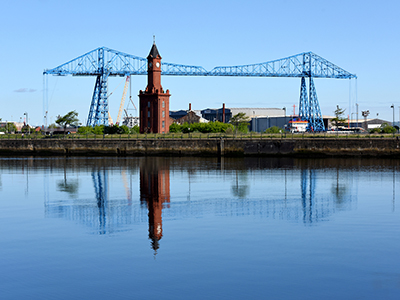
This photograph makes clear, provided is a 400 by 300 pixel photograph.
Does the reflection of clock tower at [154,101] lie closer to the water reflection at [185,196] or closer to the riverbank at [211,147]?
the riverbank at [211,147]

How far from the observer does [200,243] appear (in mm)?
15633

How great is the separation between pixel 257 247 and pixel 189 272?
3.19m

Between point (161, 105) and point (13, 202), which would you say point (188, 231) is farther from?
point (161, 105)

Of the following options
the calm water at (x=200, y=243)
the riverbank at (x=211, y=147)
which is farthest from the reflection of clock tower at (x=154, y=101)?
the calm water at (x=200, y=243)

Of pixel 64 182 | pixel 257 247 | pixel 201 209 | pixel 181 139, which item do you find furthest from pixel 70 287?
pixel 181 139

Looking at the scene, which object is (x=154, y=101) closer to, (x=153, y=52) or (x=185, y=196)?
(x=153, y=52)

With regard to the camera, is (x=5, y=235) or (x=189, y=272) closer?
(x=189, y=272)

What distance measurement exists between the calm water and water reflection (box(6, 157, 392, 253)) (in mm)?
85

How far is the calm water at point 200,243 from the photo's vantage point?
38.0 feet

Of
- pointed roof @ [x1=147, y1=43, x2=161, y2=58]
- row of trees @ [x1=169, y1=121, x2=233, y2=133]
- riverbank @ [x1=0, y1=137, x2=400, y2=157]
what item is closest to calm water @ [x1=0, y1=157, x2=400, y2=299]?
riverbank @ [x1=0, y1=137, x2=400, y2=157]

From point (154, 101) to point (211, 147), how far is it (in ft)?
124

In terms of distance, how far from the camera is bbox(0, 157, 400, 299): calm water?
1159 cm

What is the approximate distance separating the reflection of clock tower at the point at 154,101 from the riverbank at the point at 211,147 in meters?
29.9

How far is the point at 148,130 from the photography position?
10219cm
